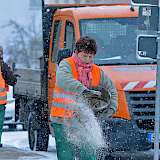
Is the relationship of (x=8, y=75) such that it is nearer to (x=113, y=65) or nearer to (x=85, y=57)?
(x=113, y=65)

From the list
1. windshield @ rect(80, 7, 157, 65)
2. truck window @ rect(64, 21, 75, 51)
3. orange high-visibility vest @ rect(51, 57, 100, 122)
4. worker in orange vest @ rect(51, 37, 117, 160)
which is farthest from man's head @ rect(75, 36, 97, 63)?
truck window @ rect(64, 21, 75, 51)

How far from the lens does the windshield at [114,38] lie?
11484mm

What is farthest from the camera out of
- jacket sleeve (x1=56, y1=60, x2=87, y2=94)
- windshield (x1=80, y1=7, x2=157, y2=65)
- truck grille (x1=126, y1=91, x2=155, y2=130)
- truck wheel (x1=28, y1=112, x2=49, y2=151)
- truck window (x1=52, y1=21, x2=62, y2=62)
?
truck wheel (x1=28, y1=112, x2=49, y2=151)

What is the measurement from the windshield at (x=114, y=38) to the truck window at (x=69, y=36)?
0.64 ft

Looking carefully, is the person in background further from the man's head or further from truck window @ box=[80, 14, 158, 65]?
the man's head

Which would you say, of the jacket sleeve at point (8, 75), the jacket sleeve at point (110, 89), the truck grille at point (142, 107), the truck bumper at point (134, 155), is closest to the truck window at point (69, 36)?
the jacket sleeve at point (8, 75)

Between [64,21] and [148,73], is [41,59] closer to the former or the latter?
[64,21]

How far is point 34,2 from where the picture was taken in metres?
14.0

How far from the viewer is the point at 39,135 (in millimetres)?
13586

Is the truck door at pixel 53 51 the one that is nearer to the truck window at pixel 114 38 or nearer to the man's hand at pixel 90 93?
the truck window at pixel 114 38

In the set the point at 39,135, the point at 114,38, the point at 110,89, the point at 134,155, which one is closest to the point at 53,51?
the point at 114,38

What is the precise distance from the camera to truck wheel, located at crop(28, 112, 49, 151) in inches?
533

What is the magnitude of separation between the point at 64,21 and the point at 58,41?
383 mm

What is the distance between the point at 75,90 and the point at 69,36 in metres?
4.38
